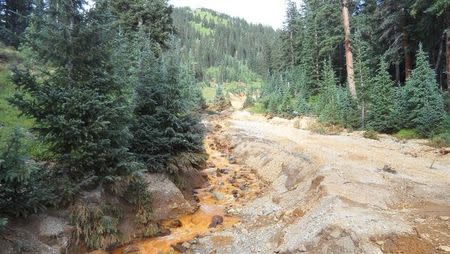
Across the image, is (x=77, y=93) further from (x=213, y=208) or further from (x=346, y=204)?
(x=346, y=204)

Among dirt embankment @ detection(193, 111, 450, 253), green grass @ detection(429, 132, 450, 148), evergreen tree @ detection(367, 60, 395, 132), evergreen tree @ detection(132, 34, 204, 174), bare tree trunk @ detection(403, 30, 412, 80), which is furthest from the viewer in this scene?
bare tree trunk @ detection(403, 30, 412, 80)

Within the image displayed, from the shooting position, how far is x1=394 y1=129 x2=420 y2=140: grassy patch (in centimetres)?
1880

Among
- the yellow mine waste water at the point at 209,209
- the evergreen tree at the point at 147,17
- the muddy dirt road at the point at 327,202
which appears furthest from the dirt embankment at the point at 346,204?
the evergreen tree at the point at 147,17

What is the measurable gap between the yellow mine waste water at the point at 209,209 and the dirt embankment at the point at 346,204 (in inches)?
24.5

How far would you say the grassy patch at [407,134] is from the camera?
1880 centimetres

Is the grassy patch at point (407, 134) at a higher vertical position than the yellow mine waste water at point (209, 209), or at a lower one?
higher

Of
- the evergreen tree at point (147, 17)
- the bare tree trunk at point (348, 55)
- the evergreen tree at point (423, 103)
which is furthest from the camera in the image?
the evergreen tree at point (147, 17)

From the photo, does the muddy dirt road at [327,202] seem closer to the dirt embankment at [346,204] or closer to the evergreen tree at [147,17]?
the dirt embankment at [346,204]

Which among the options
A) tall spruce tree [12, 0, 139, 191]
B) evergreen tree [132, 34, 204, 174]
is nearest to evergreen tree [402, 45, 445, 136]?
evergreen tree [132, 34, 204, 174]

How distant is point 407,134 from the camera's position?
19.2 m

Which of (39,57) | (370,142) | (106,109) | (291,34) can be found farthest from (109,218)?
(291,34)

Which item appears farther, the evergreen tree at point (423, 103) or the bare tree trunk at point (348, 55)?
the bare tree trunk at point (348, 55)

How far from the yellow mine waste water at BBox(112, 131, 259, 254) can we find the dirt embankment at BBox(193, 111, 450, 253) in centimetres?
62

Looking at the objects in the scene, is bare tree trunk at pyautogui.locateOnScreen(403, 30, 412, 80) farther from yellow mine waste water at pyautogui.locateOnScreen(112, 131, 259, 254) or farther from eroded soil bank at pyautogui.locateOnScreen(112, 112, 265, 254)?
yellow mine waste water at pyautogui.locateOnScreen(112, 131, 259, 254)
